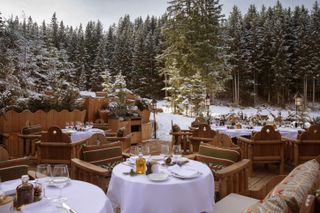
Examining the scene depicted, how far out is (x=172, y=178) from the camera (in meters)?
2.52

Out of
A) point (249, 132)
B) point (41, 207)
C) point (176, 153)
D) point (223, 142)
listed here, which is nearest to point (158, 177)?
point (176, 153)

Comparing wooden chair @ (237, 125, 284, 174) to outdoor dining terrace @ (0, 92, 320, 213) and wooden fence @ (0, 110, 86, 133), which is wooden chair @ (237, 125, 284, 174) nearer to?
outdoor dining terrace @ (0, 92, 320, 213)

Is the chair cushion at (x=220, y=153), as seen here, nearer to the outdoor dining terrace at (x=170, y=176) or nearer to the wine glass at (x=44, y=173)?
the outdoor dining terrace at (x=170, y=176)

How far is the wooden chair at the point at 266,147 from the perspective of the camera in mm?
5430

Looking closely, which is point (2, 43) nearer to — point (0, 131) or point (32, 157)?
point (0, 131)

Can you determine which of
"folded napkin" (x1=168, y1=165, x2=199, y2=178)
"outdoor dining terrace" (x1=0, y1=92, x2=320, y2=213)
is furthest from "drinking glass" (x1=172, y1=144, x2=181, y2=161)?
"folded napkin" (x1=168, y1=165, x2=199, y2=178)

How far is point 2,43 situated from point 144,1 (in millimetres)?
6146

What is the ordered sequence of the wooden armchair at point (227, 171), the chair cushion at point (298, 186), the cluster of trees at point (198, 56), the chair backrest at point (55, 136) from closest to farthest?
1. the chair cushion at point (298, 186)
2. the wooden armchair at point (227, 171)
3. the chair backrest at point (55, 136)
4. the cluster of trees at point (198, 56)

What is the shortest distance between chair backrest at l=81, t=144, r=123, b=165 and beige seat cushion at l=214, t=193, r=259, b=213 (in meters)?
1.81

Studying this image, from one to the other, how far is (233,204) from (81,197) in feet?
5.04

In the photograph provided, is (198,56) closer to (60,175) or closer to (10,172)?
(10,172)

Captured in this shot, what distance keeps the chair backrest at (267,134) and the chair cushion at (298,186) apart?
3.29 meters

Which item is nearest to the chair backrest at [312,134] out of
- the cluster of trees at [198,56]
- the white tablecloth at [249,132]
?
the white tablecloth at [249,132]

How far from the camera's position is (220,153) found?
12.6 ft
